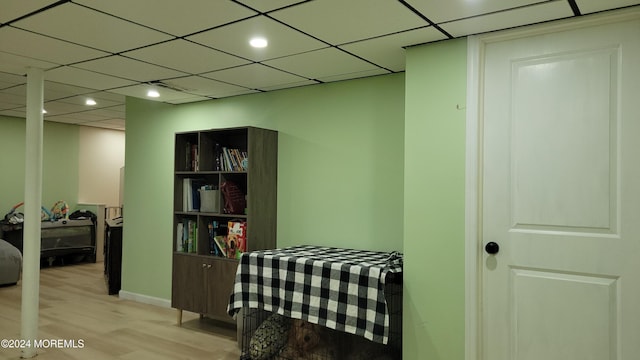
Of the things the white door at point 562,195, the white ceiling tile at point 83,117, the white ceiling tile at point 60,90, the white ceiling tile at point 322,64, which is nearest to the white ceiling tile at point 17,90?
the white ceiling tile at point 60,90

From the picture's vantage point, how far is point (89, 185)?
8.07m

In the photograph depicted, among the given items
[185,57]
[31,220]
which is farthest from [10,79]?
[185,57]

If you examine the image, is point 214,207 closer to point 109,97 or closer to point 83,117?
point 109,97

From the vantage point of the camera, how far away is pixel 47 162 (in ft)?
24.5

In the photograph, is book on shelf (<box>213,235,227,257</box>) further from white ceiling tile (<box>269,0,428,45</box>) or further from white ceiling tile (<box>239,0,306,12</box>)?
white ceiling tile (<box>239,0,306,12</box>)

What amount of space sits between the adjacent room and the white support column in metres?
0.01

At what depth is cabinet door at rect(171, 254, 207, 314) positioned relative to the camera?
4.21m

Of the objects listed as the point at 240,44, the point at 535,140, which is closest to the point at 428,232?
the point at 535,140

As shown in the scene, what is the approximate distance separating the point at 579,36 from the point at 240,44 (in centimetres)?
196

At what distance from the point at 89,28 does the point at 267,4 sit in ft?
3.74

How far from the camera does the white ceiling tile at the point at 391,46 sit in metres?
2.75

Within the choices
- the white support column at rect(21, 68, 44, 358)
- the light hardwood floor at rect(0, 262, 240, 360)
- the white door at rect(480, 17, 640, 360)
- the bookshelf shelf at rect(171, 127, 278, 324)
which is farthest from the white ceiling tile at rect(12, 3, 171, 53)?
the light hardwood floor at rect(0, 262, 240, 360)

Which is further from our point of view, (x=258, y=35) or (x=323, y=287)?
(x=323, y=287)

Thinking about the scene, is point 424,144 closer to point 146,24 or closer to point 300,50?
point 300,50
